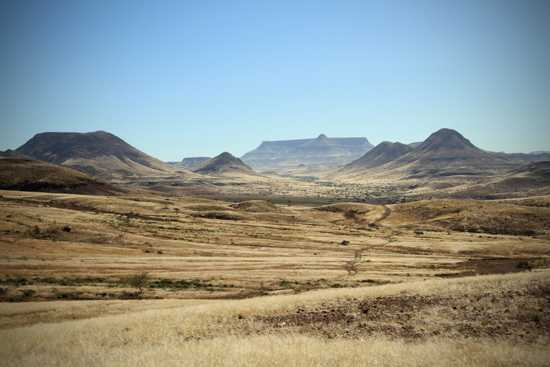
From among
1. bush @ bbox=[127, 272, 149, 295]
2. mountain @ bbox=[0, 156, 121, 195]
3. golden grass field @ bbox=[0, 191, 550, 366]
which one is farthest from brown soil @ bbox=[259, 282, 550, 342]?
mountain @ bbox=[0, 156, 121, 195]

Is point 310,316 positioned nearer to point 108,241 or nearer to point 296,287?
point 296,287

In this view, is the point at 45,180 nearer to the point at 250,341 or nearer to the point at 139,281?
the point at 139,281

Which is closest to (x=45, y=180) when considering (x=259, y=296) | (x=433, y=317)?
(x=259, y=296)

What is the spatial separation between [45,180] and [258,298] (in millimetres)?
163565

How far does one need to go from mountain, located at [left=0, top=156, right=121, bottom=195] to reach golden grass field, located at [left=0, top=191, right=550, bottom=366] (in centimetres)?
8713

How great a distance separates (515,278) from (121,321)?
84.3ft

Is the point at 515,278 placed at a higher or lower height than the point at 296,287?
higher

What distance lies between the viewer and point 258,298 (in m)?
27.4

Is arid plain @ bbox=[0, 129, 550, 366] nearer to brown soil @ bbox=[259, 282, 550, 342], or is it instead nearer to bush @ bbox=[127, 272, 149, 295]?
brown soil @ bbox=[259, 282, 550, 342]

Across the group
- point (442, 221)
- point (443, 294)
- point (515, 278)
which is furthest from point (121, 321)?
point (442, 221)

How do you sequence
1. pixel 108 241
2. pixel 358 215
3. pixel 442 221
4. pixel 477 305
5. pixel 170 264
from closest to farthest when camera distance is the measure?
pixel 477 305 < pixel 170 264 < pixel 108 241 < pixel 442 221 < pixel 358 215

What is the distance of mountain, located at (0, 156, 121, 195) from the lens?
15150 cm

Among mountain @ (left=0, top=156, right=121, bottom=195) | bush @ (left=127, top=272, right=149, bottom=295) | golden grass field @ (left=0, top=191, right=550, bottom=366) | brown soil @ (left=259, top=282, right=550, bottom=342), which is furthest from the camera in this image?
mountain @ (left=0, top=156, right=121, bottom=195)

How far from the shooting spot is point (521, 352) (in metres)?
15.1
